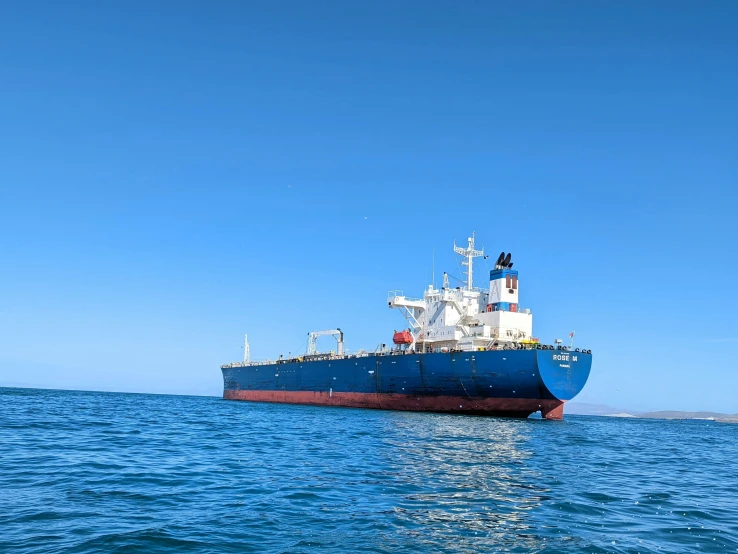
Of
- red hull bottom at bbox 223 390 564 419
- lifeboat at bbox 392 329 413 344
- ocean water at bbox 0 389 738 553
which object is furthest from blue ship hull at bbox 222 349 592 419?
ocean water at bbox 0 389 738 553

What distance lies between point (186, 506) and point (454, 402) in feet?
110

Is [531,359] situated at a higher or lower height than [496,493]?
higher

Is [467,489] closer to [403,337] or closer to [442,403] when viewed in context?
[442,403]

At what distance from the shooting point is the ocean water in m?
9.38

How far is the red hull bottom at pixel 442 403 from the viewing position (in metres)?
40.3

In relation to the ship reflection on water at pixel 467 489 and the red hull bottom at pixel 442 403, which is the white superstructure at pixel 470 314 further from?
the ship reflection on water at pixel 467 489

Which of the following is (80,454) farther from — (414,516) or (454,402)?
(454,402)

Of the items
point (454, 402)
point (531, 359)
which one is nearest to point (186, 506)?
point (531, 359)

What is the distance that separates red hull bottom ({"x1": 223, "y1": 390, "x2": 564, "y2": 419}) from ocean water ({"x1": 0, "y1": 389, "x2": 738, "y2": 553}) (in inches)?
657

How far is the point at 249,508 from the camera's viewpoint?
37.0 ft

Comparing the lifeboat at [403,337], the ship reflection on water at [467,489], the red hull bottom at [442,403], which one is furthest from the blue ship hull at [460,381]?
the ship reflection on water at [467,489]

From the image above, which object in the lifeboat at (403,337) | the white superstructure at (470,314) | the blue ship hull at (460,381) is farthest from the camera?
the lifeboat at (403,337)

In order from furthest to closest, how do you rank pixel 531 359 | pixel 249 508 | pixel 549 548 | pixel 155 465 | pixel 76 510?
pixel 531 359, pixel 155 465, pixel 249 508, pixel 76 510, pixel 549 548

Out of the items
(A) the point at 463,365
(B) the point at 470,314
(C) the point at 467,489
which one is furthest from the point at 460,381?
(C) the point at 467,489
